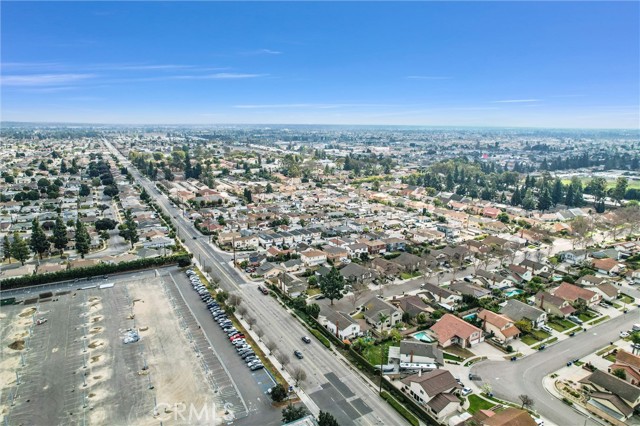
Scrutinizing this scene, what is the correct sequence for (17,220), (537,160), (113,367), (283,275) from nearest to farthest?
(113,367), (283,275), (17,220), (537,160)

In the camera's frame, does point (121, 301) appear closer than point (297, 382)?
No

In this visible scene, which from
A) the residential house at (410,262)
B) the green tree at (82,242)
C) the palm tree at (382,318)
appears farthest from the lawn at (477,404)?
the green tree at (82,242)

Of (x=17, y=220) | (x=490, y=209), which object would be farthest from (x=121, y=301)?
(x=490, y=209)

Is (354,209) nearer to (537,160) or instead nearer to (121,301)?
(121,301)

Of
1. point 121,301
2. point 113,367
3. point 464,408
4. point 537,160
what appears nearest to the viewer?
point 464,408

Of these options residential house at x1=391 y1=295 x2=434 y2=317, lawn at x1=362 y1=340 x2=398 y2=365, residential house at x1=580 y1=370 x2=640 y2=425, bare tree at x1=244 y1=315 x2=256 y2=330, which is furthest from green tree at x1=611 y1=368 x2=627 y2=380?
bare tree at x1=244 y1=315 x2=256 y2=330
